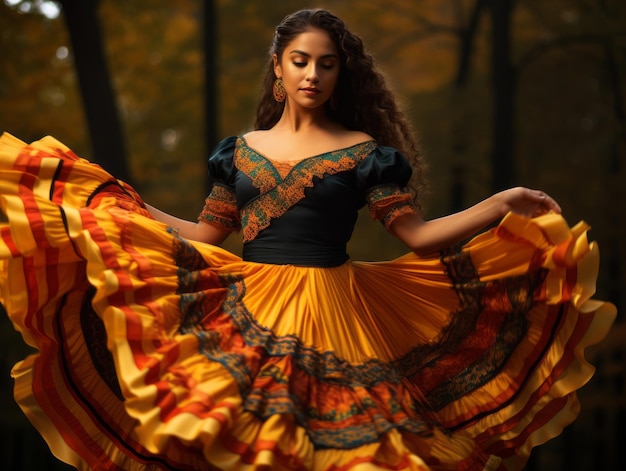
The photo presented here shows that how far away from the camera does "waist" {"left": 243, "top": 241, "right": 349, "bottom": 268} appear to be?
119 inches

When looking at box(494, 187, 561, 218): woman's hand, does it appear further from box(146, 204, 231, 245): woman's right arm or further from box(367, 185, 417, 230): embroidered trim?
box(146, 204, 231, 245): woman's right arm

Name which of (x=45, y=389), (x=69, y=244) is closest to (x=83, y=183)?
(x=69, y=244)

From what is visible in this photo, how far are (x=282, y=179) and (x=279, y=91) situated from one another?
41 centimetres

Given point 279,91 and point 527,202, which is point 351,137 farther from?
point 527,202

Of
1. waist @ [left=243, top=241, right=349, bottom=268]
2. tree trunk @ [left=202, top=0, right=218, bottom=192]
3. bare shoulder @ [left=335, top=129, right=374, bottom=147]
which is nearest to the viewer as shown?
waist @ [left=243, top=241, right=349, bottom=268]

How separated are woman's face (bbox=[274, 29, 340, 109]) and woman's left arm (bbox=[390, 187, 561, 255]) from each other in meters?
0.51

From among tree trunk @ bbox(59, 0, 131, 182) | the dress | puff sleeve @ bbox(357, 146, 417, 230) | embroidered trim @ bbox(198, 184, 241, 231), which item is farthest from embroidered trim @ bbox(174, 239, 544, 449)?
tree trunk @ bbox(59, 0, 131, 182)

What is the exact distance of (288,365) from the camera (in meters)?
2.64

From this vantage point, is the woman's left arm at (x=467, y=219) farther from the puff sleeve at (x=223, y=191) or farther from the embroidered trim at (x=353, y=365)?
the puff sleeve at (x=223, y=191)

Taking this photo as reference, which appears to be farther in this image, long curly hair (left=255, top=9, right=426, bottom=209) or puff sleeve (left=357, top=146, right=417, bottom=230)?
long curly hair (left=255, top=9, right=426, bottom=209)

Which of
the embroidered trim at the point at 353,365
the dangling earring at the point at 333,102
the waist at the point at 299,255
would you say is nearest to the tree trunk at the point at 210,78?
the dangling earring at the point at 333,102

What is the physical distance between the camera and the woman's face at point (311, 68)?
310cm

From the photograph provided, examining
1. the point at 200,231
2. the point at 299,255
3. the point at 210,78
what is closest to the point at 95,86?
the point at 210,78

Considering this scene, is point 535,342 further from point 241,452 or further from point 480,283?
point 241,452
